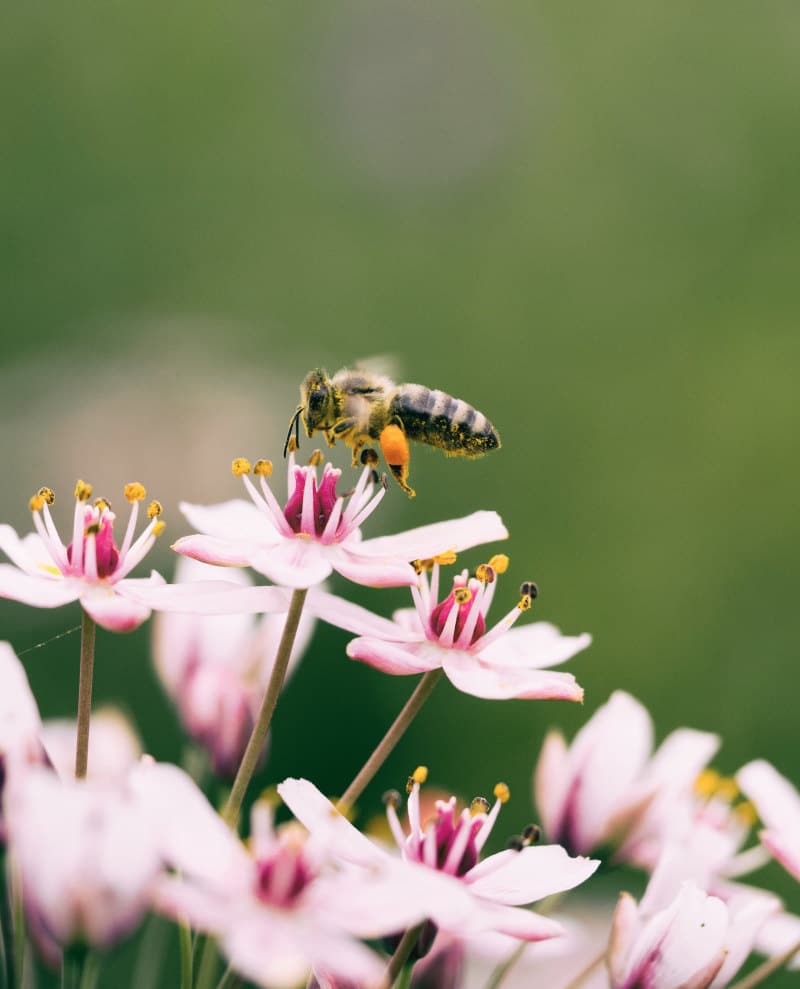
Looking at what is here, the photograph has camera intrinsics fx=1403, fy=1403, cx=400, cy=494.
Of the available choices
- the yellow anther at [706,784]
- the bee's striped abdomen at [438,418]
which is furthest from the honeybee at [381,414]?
the yellow anther at [706,784]

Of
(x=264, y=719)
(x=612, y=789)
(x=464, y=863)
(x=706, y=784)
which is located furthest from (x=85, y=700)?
(x=706, y=784)

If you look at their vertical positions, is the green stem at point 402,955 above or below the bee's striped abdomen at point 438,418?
below

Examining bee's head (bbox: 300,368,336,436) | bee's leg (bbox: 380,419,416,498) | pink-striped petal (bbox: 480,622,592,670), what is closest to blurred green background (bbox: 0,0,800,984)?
bee's head (bbox: 300,368,336,436)

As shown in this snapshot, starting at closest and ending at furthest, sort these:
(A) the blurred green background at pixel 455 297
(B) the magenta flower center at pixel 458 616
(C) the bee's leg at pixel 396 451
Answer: (B) the magenta flower center at pixel 458 616, (C) the bee's leg at pixel 396 451, (A) the blurred green background at pixel 455 297

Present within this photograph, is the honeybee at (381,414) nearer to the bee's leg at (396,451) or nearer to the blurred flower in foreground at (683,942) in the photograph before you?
the bee's leg at (396,451)

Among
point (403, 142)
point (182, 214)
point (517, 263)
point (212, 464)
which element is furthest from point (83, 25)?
point (212, 464)

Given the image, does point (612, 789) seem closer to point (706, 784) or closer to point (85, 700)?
point (706, 784)

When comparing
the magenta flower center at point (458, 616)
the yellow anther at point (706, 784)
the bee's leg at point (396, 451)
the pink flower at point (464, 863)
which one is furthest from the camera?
the yellow anther at point (706, 784)
